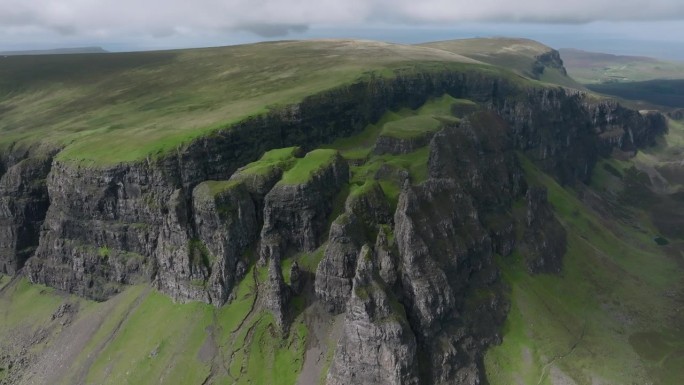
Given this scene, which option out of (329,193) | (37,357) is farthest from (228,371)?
(37,357)

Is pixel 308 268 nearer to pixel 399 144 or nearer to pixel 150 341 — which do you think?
pixel 150 341

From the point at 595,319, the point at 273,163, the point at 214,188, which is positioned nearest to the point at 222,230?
the point at 214,188

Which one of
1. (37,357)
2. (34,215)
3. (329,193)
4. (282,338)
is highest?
(329,193)

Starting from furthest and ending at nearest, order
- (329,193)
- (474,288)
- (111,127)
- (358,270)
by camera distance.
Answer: (111,127)
(329,193)
(474,288)
(358,270)

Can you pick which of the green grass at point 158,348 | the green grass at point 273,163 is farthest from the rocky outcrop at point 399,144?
the green grass at point 158,348

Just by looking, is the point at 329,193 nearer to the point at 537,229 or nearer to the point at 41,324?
the point at 537,229

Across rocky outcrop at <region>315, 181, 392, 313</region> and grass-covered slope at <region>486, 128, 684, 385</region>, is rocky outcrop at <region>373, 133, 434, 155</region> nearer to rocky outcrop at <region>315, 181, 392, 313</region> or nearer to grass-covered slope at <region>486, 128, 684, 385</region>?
rocky outcrop at <region>315, 181, 392, 313</region>

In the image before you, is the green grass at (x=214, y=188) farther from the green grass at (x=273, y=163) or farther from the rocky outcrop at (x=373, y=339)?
the rocky outcrop at (x=373, y=339)
